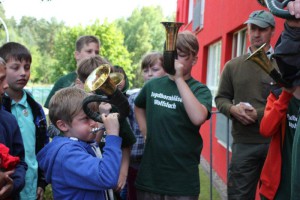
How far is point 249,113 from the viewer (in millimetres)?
3652

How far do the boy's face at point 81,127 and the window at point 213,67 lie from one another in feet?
24.1

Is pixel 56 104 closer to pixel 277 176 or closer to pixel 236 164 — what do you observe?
pixel 277 176

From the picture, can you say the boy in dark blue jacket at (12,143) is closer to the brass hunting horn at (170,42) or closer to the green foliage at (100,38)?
the brass hunting horn at (170,42)

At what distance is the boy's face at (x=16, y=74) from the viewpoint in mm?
3182

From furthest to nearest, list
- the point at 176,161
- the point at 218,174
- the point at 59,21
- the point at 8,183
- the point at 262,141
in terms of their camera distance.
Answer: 1. the point at 59,21
2. the point at 218,174
3. the point at 262,141
4. the point at 176,161
5. the point at 8,183

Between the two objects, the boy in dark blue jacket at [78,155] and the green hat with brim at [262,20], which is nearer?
the boy in dark blue jacket at [78,155]

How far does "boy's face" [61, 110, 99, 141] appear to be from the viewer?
2.47 m

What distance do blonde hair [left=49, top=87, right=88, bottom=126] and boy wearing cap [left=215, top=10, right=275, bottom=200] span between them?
5.81 feet

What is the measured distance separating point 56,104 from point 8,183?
56cm

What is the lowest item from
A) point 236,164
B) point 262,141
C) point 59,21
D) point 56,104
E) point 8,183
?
point 59,21

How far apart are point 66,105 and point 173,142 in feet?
3.02

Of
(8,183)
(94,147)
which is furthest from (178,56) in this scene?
(8,183)

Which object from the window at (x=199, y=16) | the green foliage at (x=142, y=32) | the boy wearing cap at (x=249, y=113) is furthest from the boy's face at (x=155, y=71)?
the green foliage at (x=142, y=32)

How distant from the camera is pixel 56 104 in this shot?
251cm
